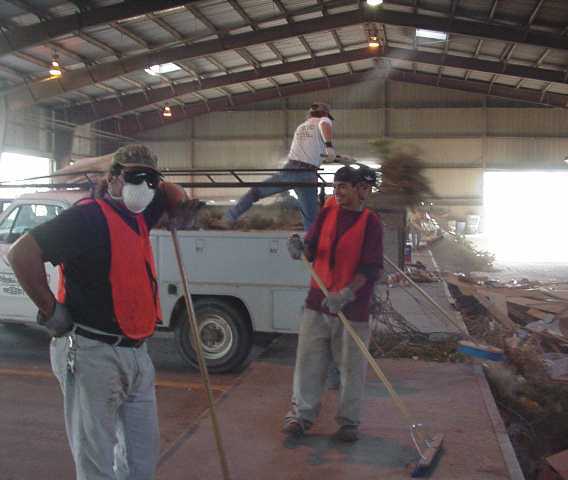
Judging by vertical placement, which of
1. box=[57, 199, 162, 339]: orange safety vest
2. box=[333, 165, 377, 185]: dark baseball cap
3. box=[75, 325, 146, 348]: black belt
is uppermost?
box=[333, 165, 377, 185]: dark baseball cap

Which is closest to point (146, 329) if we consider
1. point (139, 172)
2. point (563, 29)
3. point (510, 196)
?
point (139, 172)

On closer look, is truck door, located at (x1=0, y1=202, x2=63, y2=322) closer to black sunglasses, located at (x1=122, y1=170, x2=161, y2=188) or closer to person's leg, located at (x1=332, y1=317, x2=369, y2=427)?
person's leg, located at (x1=332, y1=317, x2=369, y2=427)

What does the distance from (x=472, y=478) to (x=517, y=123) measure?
2948cm

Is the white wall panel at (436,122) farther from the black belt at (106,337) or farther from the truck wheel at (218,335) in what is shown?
the black belt at (106,337)

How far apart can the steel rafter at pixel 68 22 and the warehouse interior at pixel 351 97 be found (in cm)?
4

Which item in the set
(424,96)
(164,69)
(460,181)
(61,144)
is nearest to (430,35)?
(424,96)

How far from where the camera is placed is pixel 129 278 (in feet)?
9.96

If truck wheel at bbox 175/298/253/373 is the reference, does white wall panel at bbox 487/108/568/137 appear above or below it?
above

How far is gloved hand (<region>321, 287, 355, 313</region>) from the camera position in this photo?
457 centimetres

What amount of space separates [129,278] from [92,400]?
58 centimetres

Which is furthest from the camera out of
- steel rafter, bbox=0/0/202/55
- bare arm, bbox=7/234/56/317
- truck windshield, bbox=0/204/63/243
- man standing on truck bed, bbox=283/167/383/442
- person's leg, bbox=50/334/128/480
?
steel rafter, bbox=0/0/202/55

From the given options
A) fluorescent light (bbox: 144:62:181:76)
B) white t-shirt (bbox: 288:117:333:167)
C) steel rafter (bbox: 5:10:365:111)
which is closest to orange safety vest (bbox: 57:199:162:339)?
white t-shirt (bbox: 288:117:333:167)

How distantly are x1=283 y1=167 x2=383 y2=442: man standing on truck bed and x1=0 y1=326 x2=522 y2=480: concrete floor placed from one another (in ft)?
0.98

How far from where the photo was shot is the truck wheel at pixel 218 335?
7.13m
